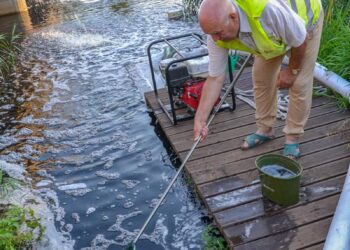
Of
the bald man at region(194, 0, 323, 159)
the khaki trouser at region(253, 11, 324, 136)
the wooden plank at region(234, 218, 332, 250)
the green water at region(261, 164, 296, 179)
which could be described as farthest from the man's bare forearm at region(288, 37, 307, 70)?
the wooden plank at region(234, 218, 332, 250)

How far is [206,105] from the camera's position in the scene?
278 centimetres

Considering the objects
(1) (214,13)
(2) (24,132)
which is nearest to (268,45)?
(1) (214,13)

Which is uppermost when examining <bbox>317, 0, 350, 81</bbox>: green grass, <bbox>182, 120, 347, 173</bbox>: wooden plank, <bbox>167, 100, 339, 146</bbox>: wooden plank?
<bbox>317, 0, 350, 81</bbox>: green grass

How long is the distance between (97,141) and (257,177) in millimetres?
2151

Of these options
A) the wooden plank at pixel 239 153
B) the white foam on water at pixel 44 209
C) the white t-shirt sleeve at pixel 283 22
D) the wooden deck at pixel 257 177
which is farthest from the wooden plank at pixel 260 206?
the white foam on water at pixel 44 209

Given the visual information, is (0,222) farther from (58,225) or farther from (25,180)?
(25,180)

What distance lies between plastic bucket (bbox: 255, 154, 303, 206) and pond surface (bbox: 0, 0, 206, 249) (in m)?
0.65

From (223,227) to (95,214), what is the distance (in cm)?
126

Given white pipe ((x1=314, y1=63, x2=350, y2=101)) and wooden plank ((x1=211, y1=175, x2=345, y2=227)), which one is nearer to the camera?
wooden plank ((x1=211, y1=175, x2=345, y2=227))

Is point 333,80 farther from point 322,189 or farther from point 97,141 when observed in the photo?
point 97,141

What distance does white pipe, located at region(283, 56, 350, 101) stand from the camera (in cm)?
400

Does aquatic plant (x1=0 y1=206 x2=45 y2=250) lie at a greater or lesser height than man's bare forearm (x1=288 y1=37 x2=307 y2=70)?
lesser

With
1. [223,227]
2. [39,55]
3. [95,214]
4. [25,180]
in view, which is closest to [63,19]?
[39,55]

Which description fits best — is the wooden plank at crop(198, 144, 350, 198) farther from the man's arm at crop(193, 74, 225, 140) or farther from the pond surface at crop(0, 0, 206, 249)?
the man's arm at crop(193, 74, 225, 140)
